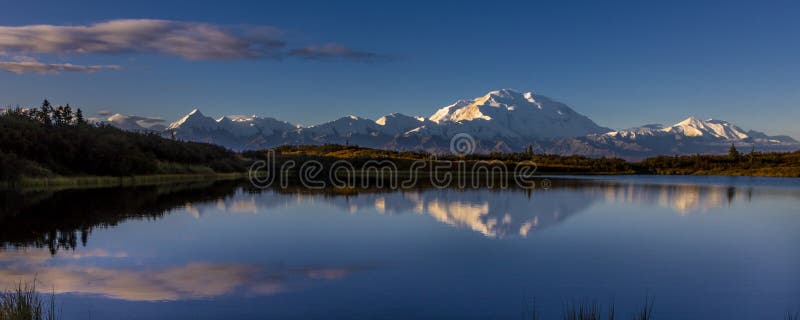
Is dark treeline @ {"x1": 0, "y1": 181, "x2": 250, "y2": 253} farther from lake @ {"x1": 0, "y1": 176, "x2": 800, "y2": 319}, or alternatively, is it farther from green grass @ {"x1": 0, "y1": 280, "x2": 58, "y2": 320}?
green grass @ {"x1": 0, "y1": 280, "x2": 58, "y2": 320}

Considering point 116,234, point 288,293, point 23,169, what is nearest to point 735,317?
point 288,293

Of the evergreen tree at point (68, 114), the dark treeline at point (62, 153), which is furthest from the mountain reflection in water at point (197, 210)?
the evergreen tree at point (68, 114)

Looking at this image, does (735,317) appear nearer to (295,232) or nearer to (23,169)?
(295,232)

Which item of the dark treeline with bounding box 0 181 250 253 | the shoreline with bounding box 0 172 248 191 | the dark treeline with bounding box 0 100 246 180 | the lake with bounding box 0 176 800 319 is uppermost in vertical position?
the dark treeline with bounding box 0 100 246 180

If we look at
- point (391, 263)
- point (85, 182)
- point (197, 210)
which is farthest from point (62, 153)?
point (391, 263)

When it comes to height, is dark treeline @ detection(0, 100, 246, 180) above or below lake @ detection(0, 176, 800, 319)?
above

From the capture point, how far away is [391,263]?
20.4m

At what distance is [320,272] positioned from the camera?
18.5m

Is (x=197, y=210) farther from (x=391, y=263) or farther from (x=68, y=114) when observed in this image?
(x=68, y=114)

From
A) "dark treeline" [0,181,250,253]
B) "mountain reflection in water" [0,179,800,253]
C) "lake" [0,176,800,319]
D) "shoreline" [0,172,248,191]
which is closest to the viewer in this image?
"lake" [0,176,800,319]

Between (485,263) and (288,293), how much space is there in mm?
7654

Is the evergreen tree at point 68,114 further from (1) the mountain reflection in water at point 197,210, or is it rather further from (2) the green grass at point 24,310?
(2) the green grass at point 24,310

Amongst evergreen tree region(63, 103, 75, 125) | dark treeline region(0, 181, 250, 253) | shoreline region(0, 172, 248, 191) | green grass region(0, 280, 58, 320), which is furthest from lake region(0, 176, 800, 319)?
evergreen tree region(63, 103, 75, 125)

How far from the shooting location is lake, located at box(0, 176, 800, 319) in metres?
14.6
